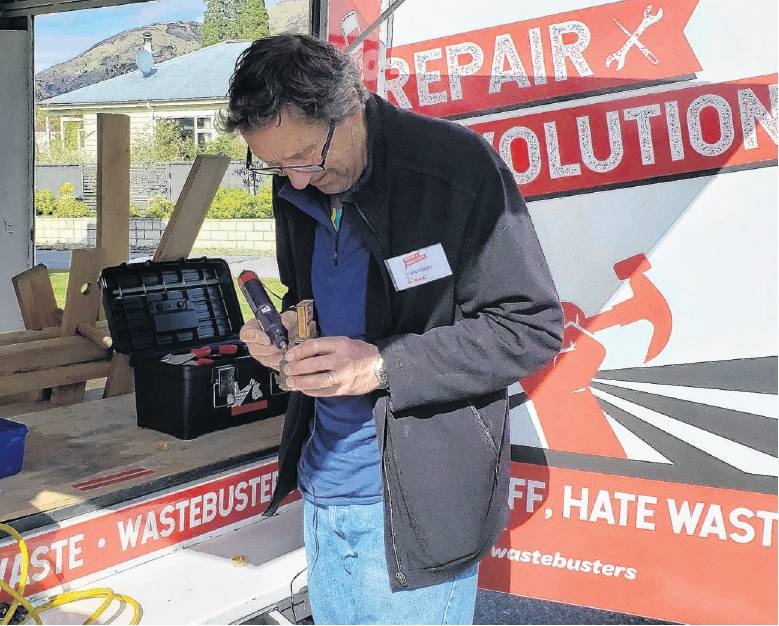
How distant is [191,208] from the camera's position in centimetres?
342

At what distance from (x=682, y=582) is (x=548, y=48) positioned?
54.6 inches

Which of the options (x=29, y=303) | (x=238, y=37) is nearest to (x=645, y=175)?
(x=29, y=303)

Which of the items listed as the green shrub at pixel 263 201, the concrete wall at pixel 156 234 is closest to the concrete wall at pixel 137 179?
the concrete wall at pixel 156 234

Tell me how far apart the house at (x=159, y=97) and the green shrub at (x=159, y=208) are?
385 centimetres

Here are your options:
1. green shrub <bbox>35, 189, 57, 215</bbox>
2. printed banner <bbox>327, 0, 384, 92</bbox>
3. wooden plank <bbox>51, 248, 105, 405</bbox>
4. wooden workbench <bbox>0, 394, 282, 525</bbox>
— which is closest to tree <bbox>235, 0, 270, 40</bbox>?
green shrub <bbox>35, 189, 57, 215</bbox>

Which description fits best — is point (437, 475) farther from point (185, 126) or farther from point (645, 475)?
point (185, 126)

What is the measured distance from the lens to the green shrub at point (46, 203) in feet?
69.0

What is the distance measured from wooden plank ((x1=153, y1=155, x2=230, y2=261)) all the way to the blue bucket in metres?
1.19

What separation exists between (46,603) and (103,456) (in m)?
0.64

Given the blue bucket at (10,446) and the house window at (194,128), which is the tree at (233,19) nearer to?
the house window at (194,128)

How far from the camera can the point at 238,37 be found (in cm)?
3353

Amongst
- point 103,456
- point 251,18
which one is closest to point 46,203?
point 251,18

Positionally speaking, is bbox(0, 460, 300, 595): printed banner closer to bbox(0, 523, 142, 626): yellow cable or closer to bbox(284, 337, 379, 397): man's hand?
bbox(0, 523, 142, 626): yellow cable

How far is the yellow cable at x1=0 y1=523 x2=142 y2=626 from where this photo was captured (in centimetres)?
177
